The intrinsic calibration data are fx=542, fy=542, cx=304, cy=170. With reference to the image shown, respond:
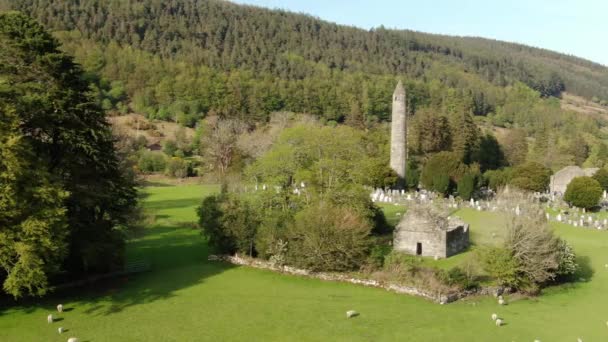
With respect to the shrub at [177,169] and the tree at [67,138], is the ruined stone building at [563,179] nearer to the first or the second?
the shrub at [177,169]

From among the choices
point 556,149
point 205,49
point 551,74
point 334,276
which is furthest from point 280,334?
point 551,74

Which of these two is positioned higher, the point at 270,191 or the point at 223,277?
the point at 270,191

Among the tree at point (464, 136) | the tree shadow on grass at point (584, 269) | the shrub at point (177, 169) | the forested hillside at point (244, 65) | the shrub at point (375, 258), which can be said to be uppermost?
the forested hillside at point (244, 65)

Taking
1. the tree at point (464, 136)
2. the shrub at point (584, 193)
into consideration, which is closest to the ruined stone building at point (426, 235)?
the shrub at point (584, 193)

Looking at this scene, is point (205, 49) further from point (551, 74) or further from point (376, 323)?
point (376, 323)

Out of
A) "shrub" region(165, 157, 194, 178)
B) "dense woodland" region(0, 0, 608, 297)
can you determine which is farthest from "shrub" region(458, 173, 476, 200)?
"shrub" region(165, 157, 194, 178)

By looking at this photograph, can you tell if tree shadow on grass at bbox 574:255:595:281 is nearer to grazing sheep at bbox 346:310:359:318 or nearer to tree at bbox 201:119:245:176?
grazing sheep at bbox 346:310:359:318
